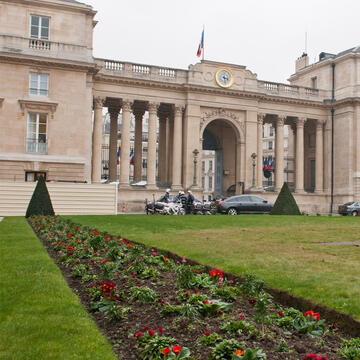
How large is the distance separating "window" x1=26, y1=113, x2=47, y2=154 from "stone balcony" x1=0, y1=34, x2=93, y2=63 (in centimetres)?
490

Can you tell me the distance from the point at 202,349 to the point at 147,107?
134 ft

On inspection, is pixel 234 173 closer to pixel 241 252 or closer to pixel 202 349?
pixel 241 252

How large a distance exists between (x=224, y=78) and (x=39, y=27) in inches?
700

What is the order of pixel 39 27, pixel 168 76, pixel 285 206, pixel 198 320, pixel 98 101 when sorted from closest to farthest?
pixel 198 320 → pixel 285 206 → pixel 39 27 → pixel 98 101 → pixel 168 76

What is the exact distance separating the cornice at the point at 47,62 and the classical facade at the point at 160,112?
8 cm

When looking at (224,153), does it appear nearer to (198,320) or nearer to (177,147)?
(177,147)

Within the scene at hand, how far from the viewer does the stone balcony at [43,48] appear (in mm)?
35125

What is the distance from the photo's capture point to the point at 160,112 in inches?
1898

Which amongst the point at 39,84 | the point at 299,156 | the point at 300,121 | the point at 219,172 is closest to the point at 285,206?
the point at 299,156

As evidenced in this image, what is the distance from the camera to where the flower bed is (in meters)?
4.45

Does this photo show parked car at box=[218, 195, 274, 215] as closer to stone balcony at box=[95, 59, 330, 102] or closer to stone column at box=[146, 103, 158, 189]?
stone column at box=[146, 103, 158, 189]

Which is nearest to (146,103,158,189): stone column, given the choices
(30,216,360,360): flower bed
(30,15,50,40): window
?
(30,15,50,40): window

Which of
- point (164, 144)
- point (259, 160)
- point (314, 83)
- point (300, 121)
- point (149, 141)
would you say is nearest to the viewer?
point (149, 141)

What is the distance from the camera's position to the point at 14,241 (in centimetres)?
1294
